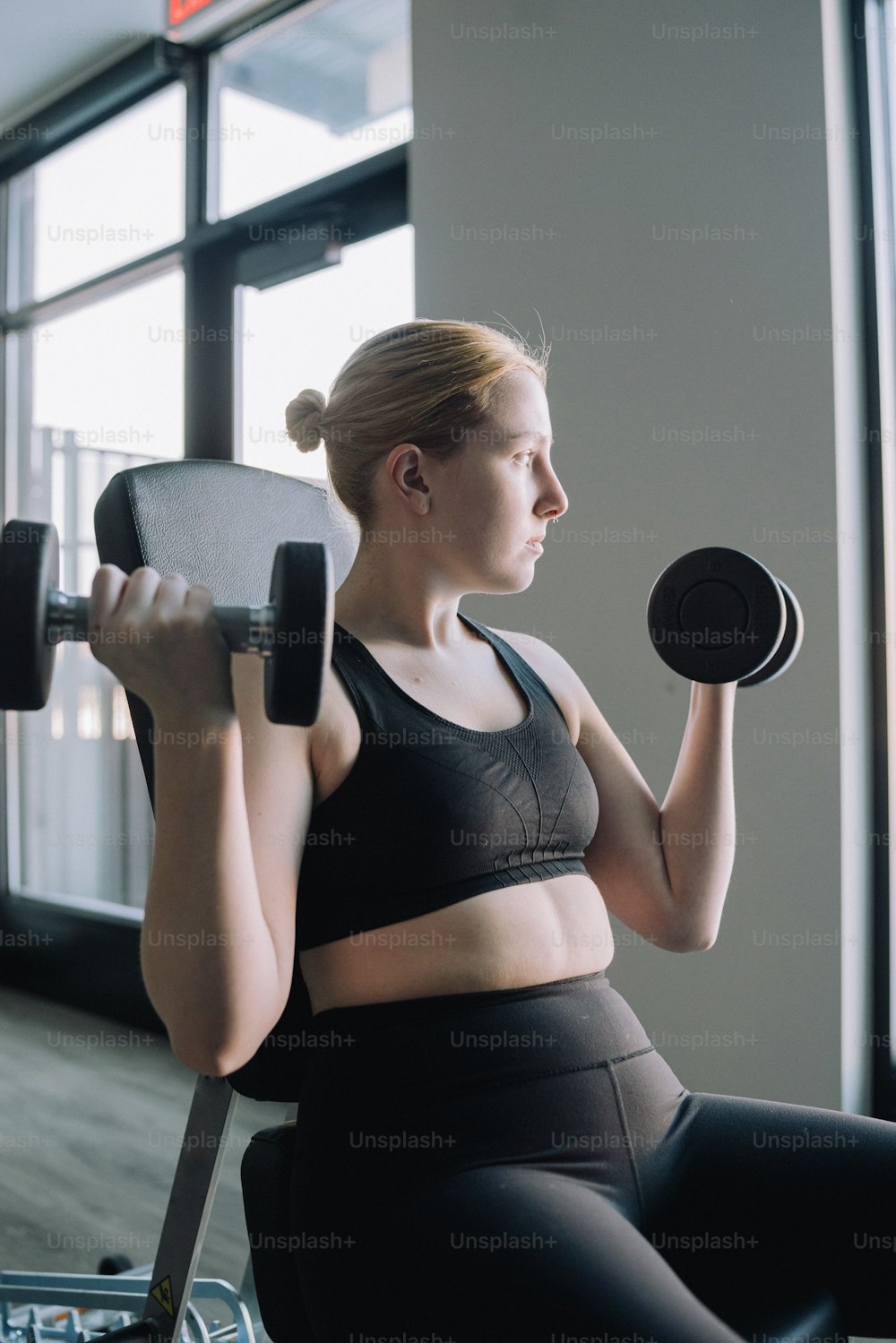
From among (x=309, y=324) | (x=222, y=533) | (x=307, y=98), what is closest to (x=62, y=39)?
(x=307, y=98)

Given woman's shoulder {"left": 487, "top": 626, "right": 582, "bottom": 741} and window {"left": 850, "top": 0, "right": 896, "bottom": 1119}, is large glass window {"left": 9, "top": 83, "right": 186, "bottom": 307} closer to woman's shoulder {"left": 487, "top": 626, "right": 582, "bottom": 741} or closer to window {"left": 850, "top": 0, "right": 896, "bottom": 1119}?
window {"left": 850, "top": 0, "right": 896, "bottom": 1119}

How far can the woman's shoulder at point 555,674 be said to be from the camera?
3.84 feet

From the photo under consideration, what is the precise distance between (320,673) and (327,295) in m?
2.27

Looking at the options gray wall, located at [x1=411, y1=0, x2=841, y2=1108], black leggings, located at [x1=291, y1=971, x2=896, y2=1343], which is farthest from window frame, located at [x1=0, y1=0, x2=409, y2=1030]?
black leggings, located at [x1=291, y1=971, x2=896, y2=1343]

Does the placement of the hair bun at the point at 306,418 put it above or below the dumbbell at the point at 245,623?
above

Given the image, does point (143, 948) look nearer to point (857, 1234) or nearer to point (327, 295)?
point (857, 1234)

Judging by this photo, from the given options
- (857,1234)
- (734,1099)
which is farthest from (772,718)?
(857,1234)

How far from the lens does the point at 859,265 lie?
1877 mm

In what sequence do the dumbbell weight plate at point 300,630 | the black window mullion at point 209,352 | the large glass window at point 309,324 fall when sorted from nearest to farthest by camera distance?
the dumbbell weight plate at point 300,630
the large glass window at point 309,324
the black window mullion at point 209,352

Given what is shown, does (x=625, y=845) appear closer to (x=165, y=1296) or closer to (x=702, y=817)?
(x=702, y=817)

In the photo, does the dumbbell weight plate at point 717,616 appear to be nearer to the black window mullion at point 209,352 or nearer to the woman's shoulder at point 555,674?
the woman's shoulder at point 555,674

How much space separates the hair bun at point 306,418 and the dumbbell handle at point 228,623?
0.48m

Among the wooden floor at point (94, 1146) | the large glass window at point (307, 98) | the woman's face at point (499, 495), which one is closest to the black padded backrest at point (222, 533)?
the woman's face at point (499, 495)

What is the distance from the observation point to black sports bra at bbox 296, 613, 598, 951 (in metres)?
0.89
